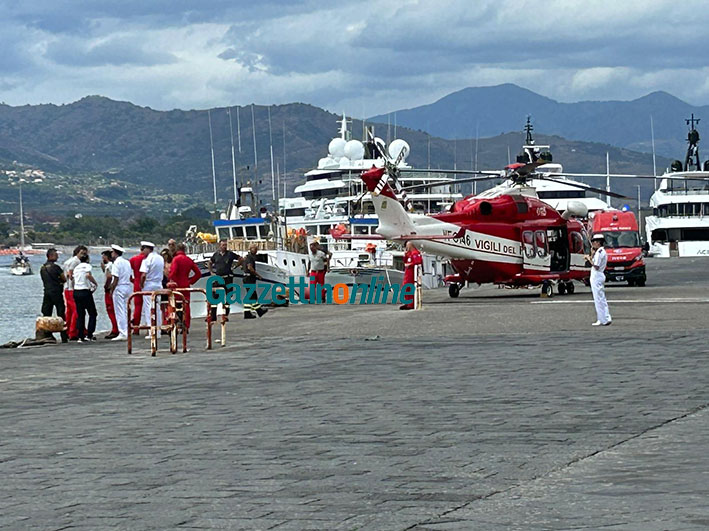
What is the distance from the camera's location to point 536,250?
121 feet

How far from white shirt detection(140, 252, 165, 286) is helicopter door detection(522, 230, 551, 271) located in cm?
1404

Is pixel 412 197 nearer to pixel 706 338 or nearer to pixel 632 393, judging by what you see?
pixel 706 338

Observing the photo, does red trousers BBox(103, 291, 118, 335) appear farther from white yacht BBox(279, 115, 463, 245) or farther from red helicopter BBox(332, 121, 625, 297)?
white yacht BBox(279, 115, 463, 245)

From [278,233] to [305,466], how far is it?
48380 mm

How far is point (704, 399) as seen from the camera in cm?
1312

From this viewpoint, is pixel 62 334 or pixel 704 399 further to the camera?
pixel 62 334

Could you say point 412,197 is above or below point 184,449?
above

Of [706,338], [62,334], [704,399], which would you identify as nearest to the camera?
[704,399]

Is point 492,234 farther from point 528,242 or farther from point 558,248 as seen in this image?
point 558,248

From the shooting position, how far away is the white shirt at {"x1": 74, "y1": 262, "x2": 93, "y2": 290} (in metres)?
24.5

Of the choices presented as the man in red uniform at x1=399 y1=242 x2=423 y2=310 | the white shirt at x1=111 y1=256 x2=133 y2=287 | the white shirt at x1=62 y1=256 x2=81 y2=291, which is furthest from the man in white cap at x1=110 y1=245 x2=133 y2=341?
the man in red uniform at x1=399 y1=242 x2=423 y2=310

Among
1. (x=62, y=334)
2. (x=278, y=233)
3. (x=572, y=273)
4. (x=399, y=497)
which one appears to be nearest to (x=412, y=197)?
(x=278, y=233)

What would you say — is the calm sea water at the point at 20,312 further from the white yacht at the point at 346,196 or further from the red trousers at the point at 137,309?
the white yacht at the point at 346,196

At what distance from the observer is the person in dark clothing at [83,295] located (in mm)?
24422
